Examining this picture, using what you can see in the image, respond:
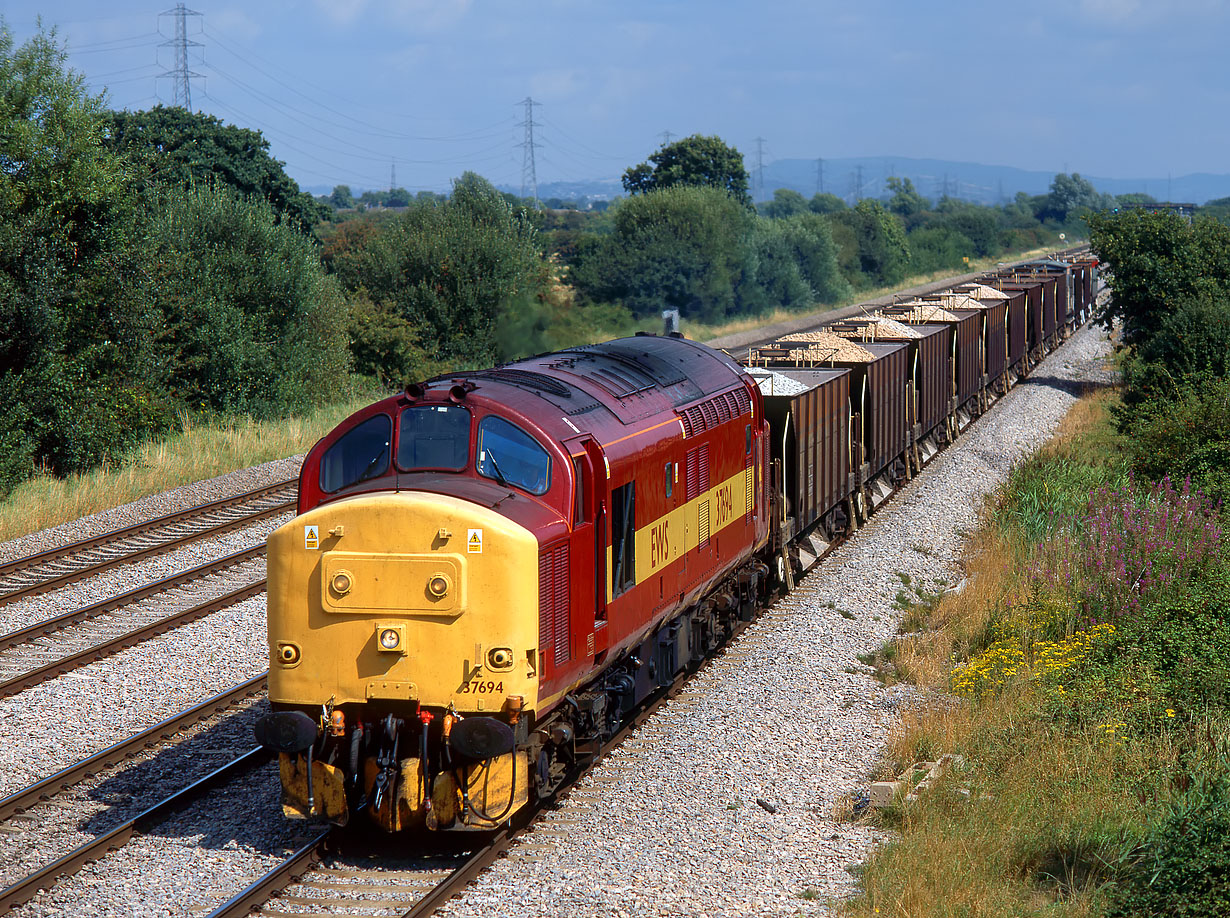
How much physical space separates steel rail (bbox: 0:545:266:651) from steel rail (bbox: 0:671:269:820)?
3.67 meters

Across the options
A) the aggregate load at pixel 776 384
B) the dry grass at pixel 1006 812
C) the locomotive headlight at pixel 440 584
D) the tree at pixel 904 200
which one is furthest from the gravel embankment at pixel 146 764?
Answer: the tree at pixel 904 200

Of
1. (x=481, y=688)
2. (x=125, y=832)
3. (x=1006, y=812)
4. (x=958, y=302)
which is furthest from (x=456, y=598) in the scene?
(x=958, y=302)

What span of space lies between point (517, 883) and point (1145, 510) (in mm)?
12791

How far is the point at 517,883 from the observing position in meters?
9.66

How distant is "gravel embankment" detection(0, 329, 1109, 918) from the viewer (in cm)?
955

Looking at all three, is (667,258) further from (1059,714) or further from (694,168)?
(1059,714)

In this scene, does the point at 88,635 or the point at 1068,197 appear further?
the point at 1068,197

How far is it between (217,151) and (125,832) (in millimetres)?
53835

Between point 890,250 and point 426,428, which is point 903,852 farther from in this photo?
point 890,250

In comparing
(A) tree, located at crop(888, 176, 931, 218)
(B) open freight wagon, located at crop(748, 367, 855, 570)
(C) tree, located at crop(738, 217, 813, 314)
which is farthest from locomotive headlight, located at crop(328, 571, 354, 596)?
(A) tree, located at crop(888, 176, 931, 218)

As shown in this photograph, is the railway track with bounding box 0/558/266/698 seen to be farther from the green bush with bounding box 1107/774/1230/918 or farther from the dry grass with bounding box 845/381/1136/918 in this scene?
the green bush with bounding box 1107/774/1230/918

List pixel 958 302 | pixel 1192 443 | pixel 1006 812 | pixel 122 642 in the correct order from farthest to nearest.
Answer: pixel 958 302, pixel 1192 443, pixel 122 642, pixel 1006 812

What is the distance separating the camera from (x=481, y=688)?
954 centimetres

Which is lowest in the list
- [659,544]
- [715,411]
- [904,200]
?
[659,544]
